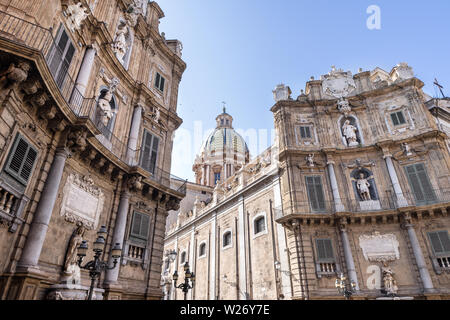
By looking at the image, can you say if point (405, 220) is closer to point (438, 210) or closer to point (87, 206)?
point (438, 210)

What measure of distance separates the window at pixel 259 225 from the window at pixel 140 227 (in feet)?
36.7

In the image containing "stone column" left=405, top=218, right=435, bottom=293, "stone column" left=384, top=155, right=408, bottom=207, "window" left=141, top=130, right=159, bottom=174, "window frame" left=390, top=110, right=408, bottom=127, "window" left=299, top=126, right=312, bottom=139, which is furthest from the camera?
"window" left=299, top=126, right=312, bottom=139

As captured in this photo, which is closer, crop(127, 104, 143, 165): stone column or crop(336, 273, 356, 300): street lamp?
crop(127, 104, 143, 165): stone column

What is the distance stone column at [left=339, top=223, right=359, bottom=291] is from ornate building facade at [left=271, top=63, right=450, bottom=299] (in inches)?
2.2

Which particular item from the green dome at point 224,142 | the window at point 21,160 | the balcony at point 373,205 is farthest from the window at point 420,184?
the green dome at point 224,142

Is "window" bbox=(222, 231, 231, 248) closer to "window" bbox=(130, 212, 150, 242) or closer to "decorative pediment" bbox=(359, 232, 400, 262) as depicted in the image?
"decorative pediment" bbox=(359, 232, 400, 262)

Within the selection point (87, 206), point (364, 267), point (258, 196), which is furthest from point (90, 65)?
point (364, 267)

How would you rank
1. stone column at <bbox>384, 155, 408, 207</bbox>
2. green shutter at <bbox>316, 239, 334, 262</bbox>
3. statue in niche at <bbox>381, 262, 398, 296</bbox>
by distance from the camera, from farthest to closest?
stone column at <bbox>384, 155, 408, 207</bbox>, green shutter at <bbox>316, 239, 334, 262</bbox>, statue in niche at <bbox>381, 262, 398, 296</bbox>

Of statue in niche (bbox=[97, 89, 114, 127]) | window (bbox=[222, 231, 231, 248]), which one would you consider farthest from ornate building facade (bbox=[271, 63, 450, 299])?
statue in niche (bbox=[97, 89, 114, 127])

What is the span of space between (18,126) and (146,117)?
24.8ft

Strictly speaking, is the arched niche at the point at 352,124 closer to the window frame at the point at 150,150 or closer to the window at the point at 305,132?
the window at the point at 305,132

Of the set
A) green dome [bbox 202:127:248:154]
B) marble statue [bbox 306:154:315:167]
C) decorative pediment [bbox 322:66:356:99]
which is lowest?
marble statue [bbox 306:154:315:167]

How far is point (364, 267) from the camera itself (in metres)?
17.0

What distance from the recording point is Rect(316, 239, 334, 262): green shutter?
17562 millimetres
